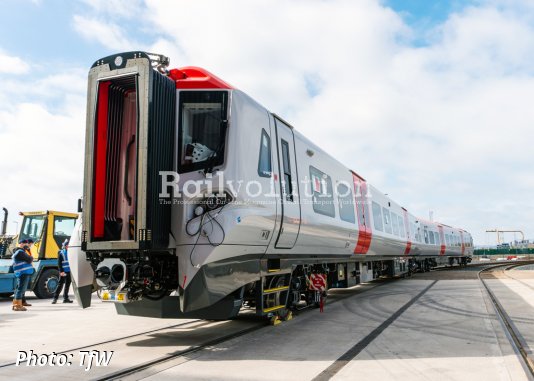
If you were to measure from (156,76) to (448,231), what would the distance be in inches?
1189

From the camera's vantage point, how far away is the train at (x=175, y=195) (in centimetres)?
503

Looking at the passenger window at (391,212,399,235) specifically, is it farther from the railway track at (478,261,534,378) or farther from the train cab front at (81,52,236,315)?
the train cab front at (81,52,236,315)

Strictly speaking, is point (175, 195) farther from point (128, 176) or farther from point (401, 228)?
point (401, 228)

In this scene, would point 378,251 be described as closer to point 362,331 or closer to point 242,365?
point 362,331

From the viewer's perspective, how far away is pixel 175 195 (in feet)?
17.4

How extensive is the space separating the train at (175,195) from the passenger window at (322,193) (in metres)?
1.53

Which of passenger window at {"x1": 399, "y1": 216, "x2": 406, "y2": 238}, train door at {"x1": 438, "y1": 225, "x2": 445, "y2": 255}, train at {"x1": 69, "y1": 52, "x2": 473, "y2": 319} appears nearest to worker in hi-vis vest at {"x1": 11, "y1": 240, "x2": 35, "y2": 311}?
train at {"x1": 69, "y1": 52, "x2": 473, "y2": 319}

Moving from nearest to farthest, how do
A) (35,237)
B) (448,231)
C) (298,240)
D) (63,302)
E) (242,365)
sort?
1. (242,365)
2. (298,240)
3. (63,302)
4. (35,237)
5. (448,231)

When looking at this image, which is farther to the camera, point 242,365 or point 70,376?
point 242,365

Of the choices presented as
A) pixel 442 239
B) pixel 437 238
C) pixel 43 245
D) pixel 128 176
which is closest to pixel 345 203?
pixel 128 176

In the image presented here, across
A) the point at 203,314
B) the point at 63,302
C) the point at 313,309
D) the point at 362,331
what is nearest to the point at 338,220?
the point at 313,309

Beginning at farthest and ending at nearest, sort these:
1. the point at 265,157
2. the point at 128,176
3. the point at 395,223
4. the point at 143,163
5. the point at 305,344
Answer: the point at 395,223
the point at 265,157
the point at 305,344
the point at 128,176
the point at 143,163

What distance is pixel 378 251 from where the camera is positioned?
13180 mm

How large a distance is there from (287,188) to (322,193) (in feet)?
6.04
